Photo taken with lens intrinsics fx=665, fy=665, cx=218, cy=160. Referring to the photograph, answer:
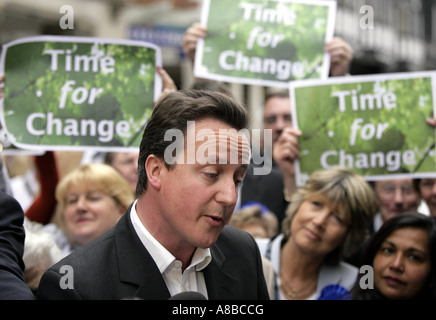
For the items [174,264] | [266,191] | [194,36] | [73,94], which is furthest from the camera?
[266,191]

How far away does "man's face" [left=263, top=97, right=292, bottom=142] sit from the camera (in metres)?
4.95

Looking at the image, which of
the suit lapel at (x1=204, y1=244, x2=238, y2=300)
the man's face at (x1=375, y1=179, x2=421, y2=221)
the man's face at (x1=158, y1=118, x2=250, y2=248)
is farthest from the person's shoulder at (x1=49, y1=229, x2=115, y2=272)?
the man's face at (x1=375, y1=179, x2=421, y2=221)

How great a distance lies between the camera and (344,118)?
4078mm

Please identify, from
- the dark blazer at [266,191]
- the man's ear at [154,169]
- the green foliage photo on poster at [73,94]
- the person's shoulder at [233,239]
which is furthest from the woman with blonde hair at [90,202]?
the man's ear at [154,169]

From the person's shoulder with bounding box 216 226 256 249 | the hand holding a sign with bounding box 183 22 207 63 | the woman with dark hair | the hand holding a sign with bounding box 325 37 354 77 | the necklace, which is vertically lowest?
the necklace

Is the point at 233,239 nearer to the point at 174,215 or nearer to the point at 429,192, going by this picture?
the point at 174,215

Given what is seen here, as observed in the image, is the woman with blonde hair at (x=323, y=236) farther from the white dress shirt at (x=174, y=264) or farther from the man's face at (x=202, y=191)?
the man's face at (x=202, y=191)

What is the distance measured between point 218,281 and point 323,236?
4.95ft

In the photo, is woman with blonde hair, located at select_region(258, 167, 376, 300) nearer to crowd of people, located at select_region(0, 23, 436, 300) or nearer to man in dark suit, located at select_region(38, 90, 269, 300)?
crowd of people, located at select_region(0, 23, 436, 300)

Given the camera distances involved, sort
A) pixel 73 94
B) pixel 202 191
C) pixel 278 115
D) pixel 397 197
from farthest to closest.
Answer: pixel 278 115
pixel 397 197
pixel 73 94
pixel 202 191

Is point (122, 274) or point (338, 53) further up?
point (338, 53)

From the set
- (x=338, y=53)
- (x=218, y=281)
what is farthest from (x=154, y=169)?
(x=338, y=53)

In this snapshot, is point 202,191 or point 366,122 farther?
point 366,122

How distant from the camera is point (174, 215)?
2.04 meters
